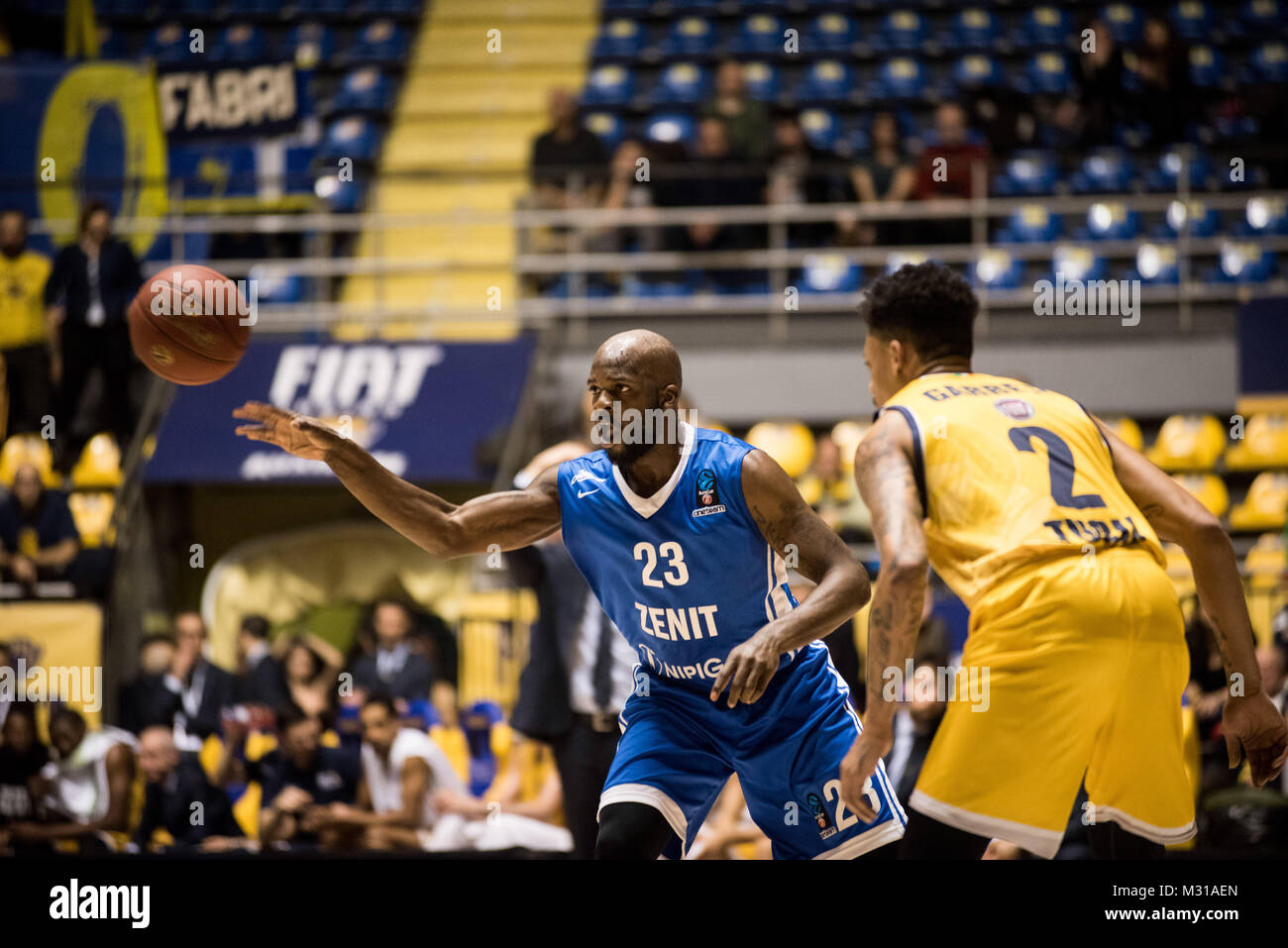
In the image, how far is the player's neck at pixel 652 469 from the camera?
11.7 feet

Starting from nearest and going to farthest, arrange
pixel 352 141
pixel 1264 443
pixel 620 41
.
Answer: pixel 1264 443
pixel 352 141
pixel 620 41

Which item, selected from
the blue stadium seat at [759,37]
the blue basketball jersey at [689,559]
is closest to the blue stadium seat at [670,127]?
the blue stadium seat at [759,37]

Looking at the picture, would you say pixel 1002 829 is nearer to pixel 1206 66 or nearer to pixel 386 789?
pixel 386 789

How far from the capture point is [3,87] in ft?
34.2

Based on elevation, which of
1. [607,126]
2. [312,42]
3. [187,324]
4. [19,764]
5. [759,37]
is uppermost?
[312,42]

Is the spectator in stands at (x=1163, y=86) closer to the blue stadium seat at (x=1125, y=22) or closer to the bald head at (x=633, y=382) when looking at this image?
the blue stadium seat at (x=1125, y=22)

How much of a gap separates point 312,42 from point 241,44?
0.70 m

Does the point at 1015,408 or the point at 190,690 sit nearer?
the point at 1015,408

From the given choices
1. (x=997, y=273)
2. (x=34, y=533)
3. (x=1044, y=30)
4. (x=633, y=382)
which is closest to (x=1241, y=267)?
(x=997, y=273)

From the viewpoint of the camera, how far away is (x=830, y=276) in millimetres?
10312

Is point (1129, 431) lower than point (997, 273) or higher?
lower
